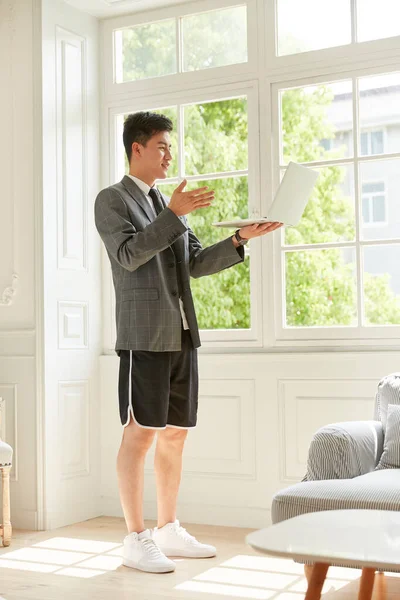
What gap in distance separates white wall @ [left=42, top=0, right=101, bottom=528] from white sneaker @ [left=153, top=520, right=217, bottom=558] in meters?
0.88

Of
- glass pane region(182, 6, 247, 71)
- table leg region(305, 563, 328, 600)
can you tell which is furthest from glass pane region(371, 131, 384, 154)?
table leg region(305, 563, 328, 600)

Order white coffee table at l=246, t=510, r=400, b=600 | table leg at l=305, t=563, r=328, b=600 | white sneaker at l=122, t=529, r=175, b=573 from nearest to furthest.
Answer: white coffee table at l=246, t=510, r=400, b=600 < table leg at l=305, t=563, r=328, b=600 < white sneaker at l=122, t=529, r=175, b=573

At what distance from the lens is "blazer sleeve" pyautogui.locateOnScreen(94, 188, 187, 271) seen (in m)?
3.29

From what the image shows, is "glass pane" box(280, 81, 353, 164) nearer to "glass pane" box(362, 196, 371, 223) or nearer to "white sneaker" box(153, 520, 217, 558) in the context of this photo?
"glass pane" box(362, 196, 371, 223)

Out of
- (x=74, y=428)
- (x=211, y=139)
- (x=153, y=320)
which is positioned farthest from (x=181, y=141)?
(x=74, y=428)

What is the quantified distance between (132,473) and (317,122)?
224cm

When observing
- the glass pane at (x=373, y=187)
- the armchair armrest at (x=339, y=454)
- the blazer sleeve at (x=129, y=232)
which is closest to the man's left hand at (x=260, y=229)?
the blazer sleeve at (x=129, y=232)

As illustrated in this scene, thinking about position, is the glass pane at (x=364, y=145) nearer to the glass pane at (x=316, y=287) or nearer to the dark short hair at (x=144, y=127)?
the glass pane at (x=316, y=287)

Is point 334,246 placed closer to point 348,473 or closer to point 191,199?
point 191,199

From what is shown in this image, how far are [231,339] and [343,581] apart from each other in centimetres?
148

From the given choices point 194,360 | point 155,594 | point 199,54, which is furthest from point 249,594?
point 199,54

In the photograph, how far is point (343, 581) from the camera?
3.16m

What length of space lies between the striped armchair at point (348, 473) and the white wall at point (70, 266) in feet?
5.72

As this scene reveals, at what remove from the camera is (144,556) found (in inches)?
131
